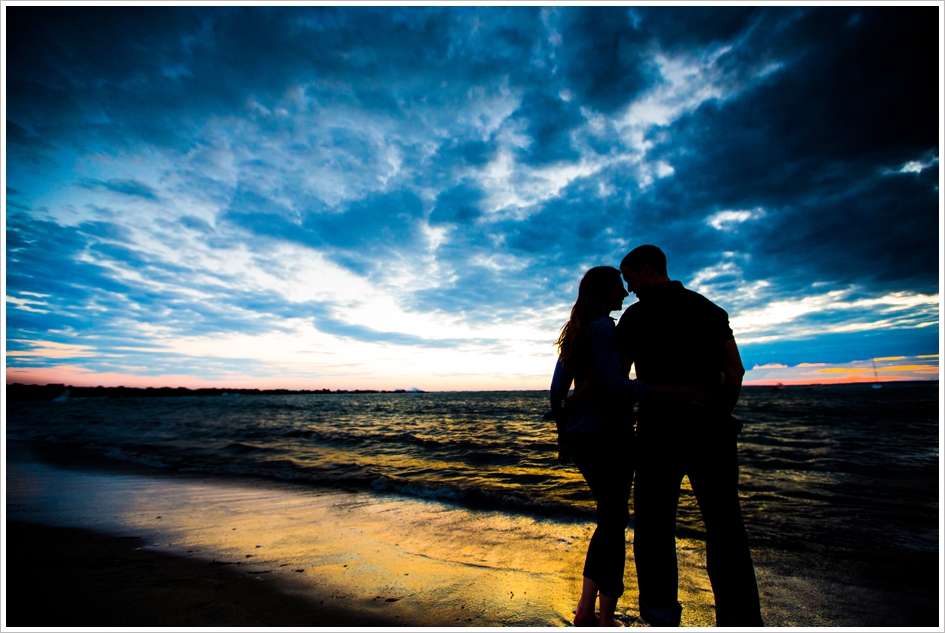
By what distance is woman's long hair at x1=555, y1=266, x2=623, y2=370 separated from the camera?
275cm

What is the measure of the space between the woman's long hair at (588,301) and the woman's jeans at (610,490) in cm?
55

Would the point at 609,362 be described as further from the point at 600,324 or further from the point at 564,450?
the point at 564,450

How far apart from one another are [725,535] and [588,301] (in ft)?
5.17

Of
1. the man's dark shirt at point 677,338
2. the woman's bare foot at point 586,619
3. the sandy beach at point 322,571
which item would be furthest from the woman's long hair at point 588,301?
the sandy beach at point 322,571

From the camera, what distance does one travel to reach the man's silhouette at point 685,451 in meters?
2.15

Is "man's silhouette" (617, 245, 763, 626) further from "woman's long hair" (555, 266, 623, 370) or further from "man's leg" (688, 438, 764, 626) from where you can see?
"woman's long hair" (555, 266, 623, 370)

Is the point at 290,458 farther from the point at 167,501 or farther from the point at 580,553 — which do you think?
the point at 580,553

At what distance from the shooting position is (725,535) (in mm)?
2148

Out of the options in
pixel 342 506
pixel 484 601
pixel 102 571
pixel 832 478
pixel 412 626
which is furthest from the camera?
pixel 832 478

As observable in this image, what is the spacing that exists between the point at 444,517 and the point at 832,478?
8.42 meters

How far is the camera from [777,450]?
12055mm

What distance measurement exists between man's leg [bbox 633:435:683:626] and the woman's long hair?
0.79m

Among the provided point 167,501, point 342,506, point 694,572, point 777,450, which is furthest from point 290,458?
point 777,450

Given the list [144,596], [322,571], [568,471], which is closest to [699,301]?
[322,571]
